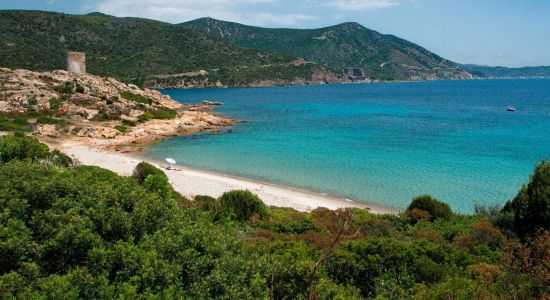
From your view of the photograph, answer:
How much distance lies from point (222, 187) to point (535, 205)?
15.2 m

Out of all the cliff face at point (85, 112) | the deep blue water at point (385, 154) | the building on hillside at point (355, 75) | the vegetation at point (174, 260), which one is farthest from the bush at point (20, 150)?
the building on hillside at point (355, 75)

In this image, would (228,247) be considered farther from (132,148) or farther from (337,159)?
(132,148)

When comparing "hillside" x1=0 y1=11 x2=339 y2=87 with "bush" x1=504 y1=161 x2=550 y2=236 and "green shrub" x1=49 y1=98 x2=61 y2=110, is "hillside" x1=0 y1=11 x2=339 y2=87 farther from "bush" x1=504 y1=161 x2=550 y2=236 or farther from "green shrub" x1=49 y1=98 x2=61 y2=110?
"bush" x1=504 y1=161 x2=550 y2=236

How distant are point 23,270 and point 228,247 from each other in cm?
321

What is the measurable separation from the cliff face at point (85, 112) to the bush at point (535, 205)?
31.0 m

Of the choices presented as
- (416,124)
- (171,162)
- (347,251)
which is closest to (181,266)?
(347,251)

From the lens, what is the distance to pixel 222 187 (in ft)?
78.0

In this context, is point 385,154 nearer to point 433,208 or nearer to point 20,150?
point 433,208

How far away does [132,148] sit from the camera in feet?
118

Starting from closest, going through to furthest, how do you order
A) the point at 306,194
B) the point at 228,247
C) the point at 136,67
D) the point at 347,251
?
the point at 228,247 < the point at 347,251 < the point at 306,194 < the point at 136,67

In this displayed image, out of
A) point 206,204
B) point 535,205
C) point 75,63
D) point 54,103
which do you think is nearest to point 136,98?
point 54,103

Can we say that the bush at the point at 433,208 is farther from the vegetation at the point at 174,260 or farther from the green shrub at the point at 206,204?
the green shrub at the point at 206,204

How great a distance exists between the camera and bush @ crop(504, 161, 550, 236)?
12.9 m

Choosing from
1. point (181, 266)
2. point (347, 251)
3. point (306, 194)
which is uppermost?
point (181, 266)
